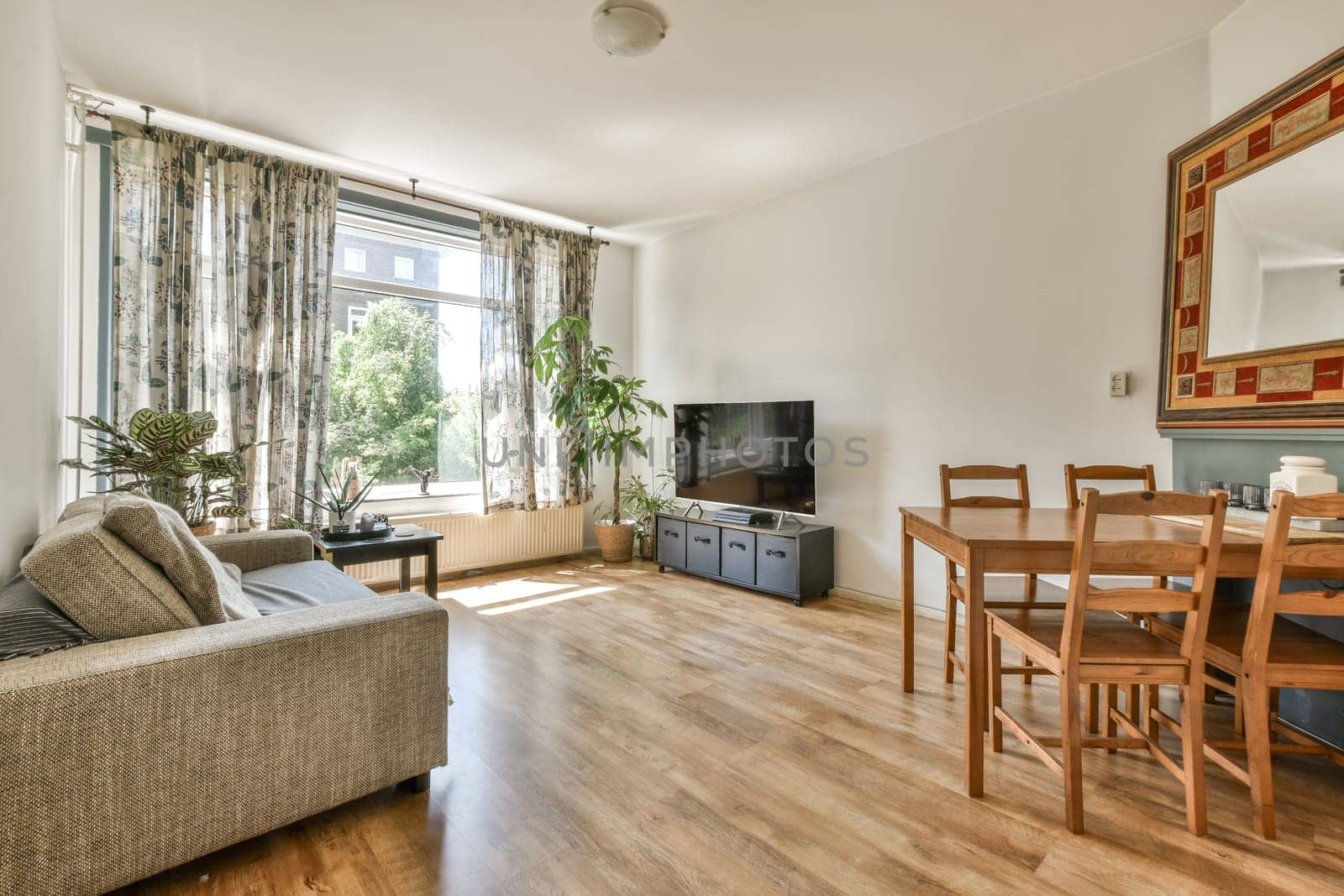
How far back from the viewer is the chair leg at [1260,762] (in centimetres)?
161

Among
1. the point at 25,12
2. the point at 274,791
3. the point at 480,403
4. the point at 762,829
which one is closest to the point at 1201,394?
the point at 762,829

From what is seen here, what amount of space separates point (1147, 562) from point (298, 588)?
9.23 feet

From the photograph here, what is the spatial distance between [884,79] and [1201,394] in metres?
1.96

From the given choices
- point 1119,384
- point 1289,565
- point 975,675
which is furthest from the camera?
point 1119,384

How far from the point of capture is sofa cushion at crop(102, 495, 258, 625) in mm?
1539

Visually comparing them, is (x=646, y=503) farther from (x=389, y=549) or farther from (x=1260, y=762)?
(x=1260, y=762)

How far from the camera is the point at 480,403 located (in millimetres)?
4551

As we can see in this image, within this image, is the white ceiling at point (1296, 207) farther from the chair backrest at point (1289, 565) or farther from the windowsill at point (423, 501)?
the windowsill at point (423, 501)

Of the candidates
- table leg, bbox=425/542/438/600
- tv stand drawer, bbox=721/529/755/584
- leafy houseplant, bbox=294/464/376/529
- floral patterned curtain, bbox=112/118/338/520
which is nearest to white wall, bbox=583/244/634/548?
tv stand drawer, bbox=721/529/755/584

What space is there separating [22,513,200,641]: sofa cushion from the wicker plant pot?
350cm

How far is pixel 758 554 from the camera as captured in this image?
13.2 ft

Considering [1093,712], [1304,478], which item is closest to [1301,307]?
[1304,478]

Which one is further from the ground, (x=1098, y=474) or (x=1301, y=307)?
(x=1301, y=307)

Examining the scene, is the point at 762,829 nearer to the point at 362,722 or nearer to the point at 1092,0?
the point at 362,722
